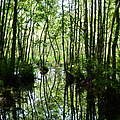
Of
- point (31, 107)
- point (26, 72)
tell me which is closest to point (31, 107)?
point (31, 107)

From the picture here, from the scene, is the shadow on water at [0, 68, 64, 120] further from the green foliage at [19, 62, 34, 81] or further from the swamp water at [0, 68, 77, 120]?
the green foliage at [19, 62, 34, 81]

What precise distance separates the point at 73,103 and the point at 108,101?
6.09 feet

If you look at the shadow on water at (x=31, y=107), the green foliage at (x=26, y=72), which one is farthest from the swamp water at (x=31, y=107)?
the green foliage at (x=26, y=72)

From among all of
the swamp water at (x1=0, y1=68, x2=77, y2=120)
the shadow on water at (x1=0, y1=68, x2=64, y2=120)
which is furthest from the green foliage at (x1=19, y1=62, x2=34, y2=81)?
the swamp water at (x1=0, y1=68, x2=77, y2=120)

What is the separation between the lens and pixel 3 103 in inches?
563

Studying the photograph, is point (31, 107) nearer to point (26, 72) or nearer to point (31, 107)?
point (31, 107)

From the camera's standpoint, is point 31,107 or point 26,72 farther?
point 26,72

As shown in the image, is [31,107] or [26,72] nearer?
[31,107]

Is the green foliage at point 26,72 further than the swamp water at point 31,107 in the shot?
Yes

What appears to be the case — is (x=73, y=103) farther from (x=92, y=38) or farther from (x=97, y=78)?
(x=92, y=38)

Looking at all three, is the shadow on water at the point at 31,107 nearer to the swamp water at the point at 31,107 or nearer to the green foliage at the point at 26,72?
the swamp water at the point at 31,107

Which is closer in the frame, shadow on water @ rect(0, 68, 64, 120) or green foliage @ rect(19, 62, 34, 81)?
shadow on water @ rect(0, 68, 64, 120)

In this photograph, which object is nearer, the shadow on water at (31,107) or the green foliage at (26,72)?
the shadow on water at (31,107)

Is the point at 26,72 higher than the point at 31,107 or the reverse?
higher
